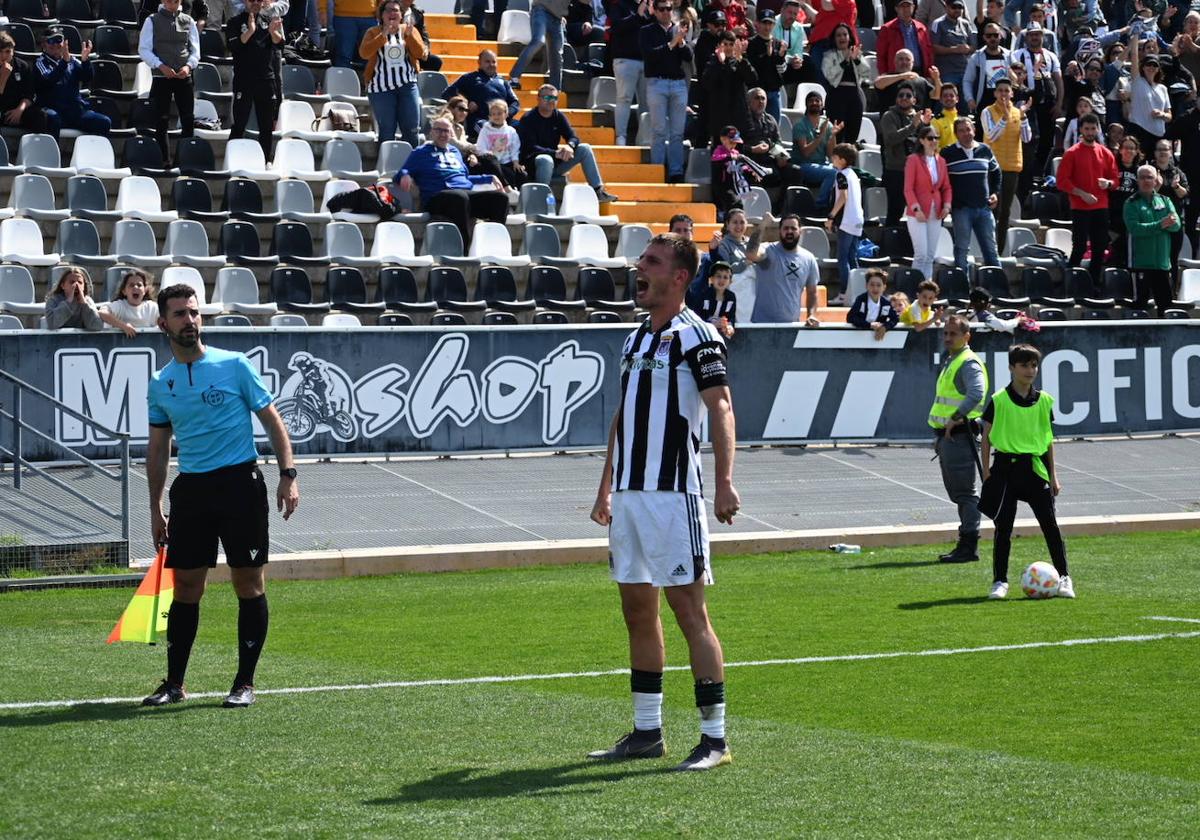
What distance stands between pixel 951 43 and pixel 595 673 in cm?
1974

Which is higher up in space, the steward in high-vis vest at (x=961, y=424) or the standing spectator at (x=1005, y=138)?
the standing spectator at (x=1005, y=138)

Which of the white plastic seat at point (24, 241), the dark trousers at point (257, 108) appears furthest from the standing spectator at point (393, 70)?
the white plastic seat at point (24, 241)

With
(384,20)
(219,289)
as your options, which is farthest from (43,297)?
(384,20)

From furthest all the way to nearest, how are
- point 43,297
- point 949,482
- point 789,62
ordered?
point 789,62, point 43,297, point 949,482

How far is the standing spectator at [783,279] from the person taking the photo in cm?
2089

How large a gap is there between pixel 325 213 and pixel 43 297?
372 cm

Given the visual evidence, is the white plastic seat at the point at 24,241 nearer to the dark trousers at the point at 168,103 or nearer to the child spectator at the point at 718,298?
the dark trousers at the point at 168,103

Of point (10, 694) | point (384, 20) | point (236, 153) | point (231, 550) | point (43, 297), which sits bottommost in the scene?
point (10, 694)

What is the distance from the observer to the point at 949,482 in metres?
16.1

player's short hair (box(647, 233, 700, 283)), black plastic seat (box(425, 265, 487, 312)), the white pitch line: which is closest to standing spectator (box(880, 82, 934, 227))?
black plastic seat (box(425, 265, 487, 312))

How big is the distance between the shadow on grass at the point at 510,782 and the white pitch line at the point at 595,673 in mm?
2352

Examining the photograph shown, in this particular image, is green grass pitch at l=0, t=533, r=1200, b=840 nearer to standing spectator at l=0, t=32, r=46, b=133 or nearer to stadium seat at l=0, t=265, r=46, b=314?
stadium seat at l=0, t=265, r=46, b=314

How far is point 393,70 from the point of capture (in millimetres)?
22906

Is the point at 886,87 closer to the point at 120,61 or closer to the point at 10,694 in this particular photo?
the point at 120,61
